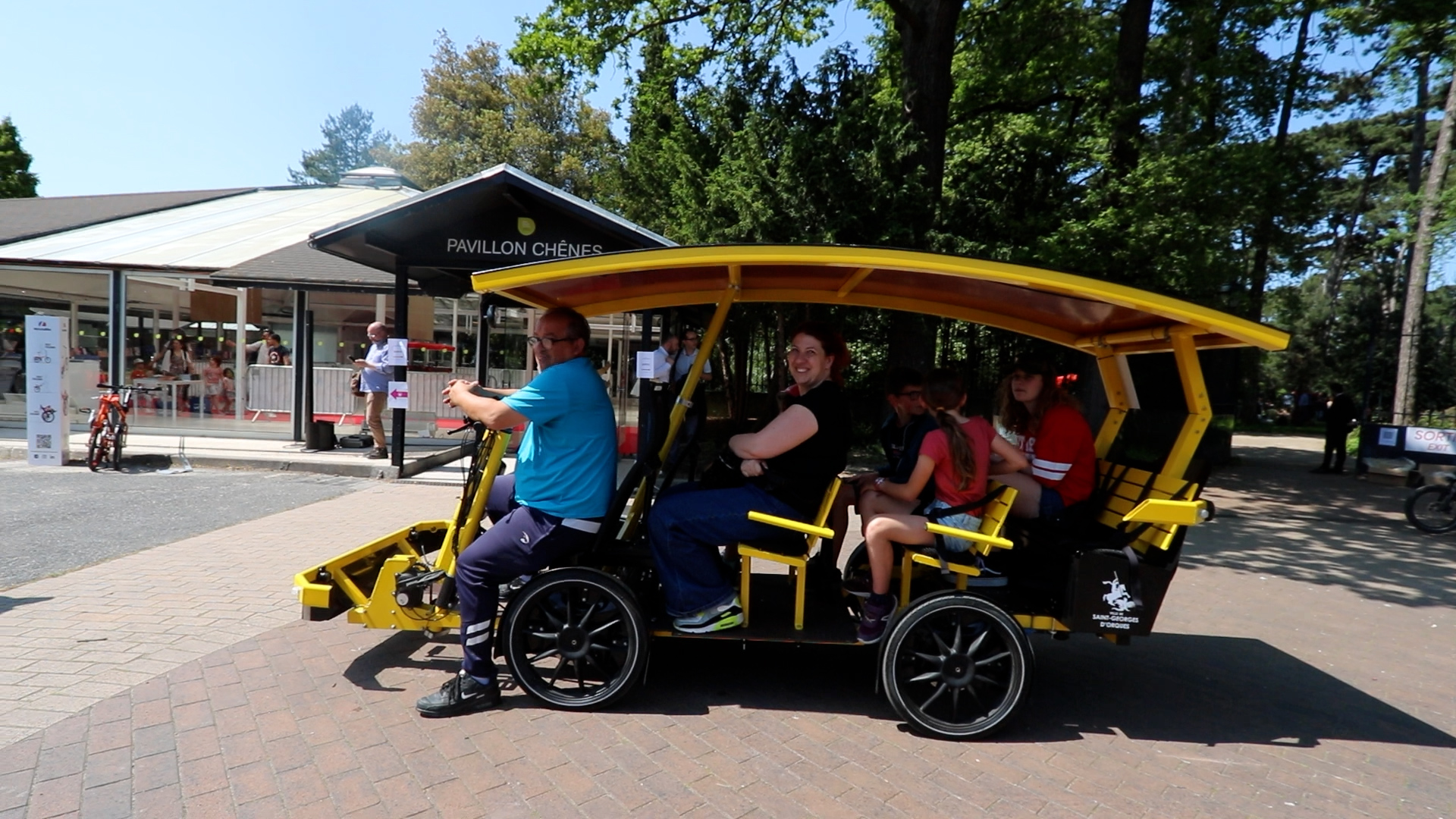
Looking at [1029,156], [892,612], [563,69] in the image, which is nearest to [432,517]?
[892,612]

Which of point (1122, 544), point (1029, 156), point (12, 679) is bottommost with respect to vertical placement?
point (12, 679)

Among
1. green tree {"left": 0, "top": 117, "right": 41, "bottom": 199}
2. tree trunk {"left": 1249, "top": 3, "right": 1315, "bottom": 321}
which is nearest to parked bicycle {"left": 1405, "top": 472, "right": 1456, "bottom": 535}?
tree trunk {"left": 1249, "top": 3, "right": 1315, "bottom": 321}

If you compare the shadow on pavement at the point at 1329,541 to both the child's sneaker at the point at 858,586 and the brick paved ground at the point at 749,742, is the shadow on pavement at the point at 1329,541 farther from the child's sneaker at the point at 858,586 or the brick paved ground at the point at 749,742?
the child's sneaker at the point at 858,586

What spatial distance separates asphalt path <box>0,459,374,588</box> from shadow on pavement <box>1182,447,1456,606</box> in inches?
353

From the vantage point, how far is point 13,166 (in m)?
35.2

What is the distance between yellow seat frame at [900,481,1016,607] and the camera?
12.6ft

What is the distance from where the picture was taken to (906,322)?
419 inches

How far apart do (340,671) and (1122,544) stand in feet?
12.8

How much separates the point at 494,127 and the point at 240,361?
2041 cm

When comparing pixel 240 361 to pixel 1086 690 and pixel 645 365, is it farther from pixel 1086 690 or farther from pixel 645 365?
pixel 1086 690

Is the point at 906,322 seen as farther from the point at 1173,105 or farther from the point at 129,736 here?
the point at 129,736

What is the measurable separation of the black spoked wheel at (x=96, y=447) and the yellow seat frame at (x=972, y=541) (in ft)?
35.9

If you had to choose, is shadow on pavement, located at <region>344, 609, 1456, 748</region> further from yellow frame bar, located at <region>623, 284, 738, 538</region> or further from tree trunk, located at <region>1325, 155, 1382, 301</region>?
tree trunk, located at <region>1325, 155, 1382, 301</region>

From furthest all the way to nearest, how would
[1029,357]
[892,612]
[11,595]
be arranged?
[11,595], [1029,357], [892,612]
